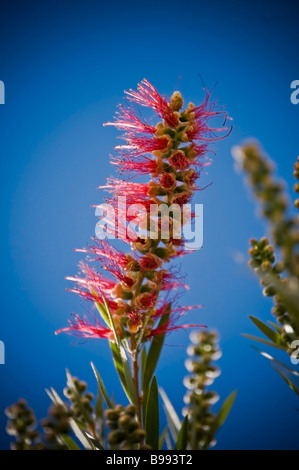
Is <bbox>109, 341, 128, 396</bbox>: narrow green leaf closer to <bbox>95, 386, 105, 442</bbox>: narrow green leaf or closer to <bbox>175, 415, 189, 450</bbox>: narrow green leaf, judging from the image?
<bbox>95, 386, 105, 442</bbox>: narrow green leaf

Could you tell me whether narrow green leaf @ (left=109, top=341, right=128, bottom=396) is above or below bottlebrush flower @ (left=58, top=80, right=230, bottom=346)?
below

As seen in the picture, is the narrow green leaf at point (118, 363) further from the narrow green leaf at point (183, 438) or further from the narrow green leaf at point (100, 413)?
the narrow green leaf at point (183, 438)

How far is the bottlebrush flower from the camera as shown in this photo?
71cm

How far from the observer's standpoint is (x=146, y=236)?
2.38ft

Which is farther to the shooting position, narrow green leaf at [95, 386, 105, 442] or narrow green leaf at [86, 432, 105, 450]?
narrow green leaf at [95, 386, 105, 442]

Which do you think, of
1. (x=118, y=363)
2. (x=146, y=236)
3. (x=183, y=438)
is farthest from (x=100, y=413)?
(x=146, y=236)

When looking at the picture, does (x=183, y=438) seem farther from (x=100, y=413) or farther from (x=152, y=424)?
(x=100, y=413)

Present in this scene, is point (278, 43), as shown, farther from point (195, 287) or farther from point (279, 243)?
point (279, 243)

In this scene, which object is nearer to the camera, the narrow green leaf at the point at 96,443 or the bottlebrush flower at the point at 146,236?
the narrow green leaf at the point at 96,443

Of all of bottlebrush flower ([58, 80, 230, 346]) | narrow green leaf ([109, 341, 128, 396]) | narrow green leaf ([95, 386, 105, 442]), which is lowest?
narrow green leaf ([95, 386, 105, 442])

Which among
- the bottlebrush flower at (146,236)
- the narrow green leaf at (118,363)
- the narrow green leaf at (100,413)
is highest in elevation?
the bottlebrush flower at (146,236)

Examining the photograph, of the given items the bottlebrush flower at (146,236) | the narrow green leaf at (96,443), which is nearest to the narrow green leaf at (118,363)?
the bottlebrush flower at (146,236)

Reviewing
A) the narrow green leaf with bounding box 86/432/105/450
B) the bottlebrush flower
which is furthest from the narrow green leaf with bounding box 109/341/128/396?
the narrow green leaf with bounding box 86/432/105/450

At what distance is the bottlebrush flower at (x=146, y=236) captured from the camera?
2.31 feet
